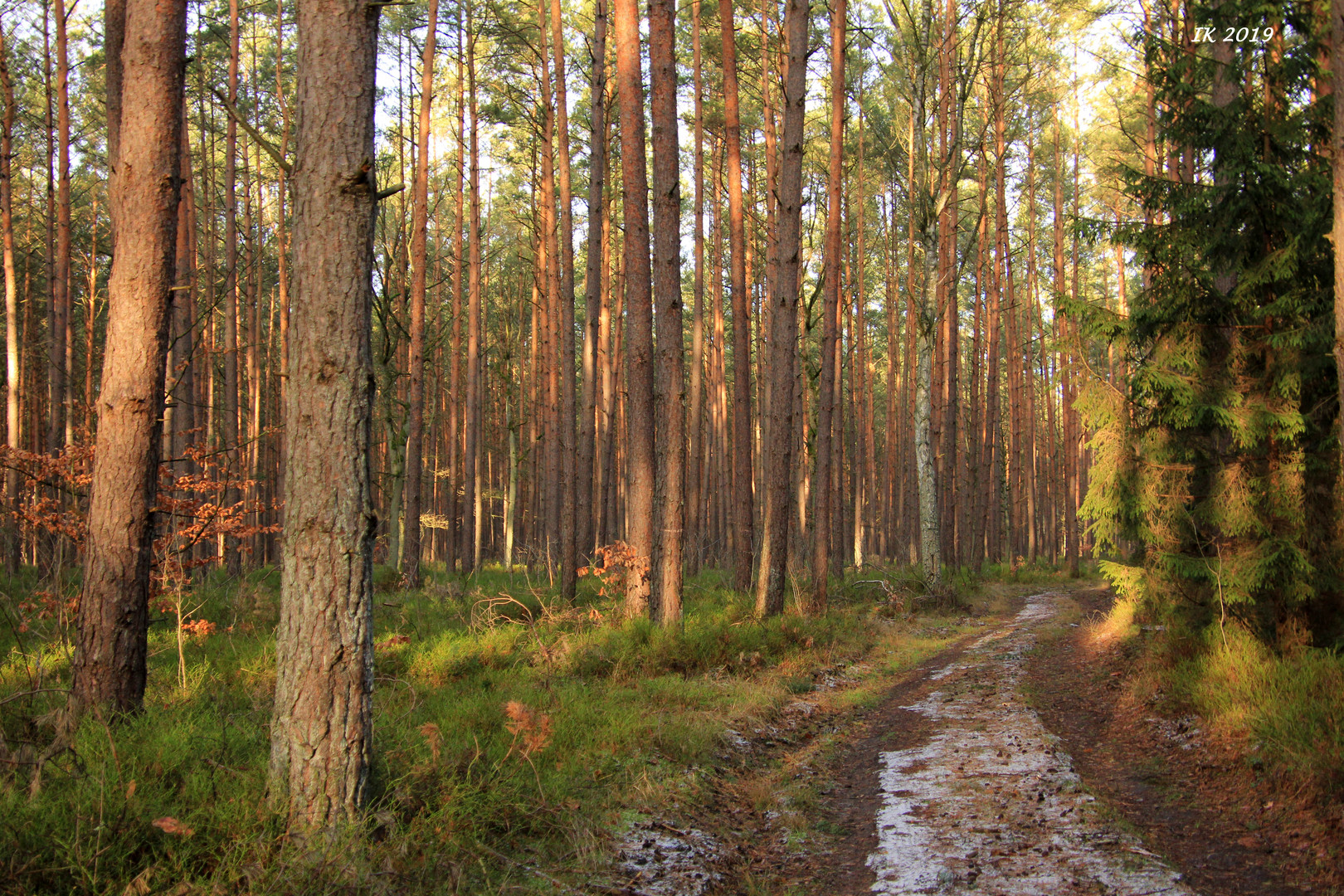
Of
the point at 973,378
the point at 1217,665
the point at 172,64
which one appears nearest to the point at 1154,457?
the point at 1217,665

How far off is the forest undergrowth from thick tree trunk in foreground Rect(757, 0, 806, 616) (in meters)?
1.06

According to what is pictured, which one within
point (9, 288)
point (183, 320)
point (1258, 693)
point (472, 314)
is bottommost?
point (1258, 693)

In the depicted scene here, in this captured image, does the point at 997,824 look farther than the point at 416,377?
No

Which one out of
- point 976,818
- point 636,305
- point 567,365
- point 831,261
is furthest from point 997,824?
point 567,365

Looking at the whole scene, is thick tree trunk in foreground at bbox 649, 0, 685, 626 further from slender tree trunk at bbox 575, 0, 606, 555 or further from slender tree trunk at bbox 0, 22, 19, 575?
slender tree trunk at bbox 0, 22, 19, 575

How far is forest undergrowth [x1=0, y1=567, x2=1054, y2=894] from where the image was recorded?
3.21 meters

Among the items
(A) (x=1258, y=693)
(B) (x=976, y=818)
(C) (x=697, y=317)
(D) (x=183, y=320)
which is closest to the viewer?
(B) (x=976, y=818)

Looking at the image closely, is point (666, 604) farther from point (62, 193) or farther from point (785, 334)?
point (62, 193)

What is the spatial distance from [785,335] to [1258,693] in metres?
7.09

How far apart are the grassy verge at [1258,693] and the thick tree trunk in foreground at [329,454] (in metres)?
5.48

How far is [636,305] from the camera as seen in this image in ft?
31.8

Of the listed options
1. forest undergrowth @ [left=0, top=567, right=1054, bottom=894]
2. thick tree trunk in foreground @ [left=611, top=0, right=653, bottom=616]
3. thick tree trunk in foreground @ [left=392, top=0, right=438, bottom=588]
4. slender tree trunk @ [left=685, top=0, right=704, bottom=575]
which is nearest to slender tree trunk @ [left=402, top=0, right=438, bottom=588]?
thick tree trunk in foreground @ [left=392, top=0, right=438, bottom=588]

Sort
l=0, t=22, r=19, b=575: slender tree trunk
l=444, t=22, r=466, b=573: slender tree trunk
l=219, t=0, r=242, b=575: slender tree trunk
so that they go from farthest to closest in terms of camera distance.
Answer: l=444, t=22, r=466, b=573: slender tree trunk, l=219, t=0, r=242, b=575: slender tree trunk, l=0, t=22, r=19, b=575: slender tree trunk

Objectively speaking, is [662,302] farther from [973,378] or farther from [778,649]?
[973,378]
